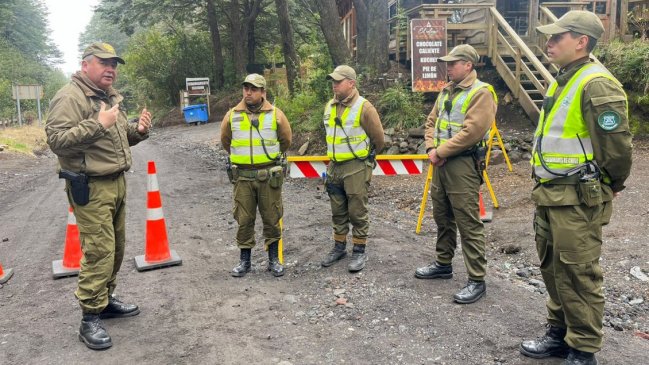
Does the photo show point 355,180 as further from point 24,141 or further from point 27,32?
point 27,32

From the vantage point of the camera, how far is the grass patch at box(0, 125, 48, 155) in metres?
18.0

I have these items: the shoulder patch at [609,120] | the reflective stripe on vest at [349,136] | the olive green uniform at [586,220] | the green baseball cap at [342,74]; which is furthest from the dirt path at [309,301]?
the green baseball cap at [342,74]

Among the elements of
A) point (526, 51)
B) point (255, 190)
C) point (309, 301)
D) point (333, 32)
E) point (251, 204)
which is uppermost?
point (333, 32)

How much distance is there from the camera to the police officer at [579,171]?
10.5ft

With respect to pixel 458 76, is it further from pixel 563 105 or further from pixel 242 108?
pixel 242 108

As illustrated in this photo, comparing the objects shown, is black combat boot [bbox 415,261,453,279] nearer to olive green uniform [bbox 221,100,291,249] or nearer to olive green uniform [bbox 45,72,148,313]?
olive green uniform [bbox 221,100,291,249]

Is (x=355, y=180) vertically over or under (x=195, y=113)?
under

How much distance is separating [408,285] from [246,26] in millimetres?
27262

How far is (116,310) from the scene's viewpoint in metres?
4.49

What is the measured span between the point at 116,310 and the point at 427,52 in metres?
9.28

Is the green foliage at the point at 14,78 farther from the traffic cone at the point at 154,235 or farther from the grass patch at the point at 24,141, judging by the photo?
the traffic cone at the point at 154,235

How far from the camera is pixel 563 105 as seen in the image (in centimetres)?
331

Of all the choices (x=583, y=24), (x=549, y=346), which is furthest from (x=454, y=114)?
(x=549, y=346)

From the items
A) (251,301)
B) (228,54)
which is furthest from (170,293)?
(228,54)
